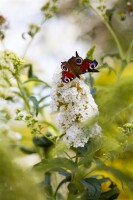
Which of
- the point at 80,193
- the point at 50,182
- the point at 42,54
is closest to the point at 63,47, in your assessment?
the point at 42,54

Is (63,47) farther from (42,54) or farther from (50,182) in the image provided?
(50,182)

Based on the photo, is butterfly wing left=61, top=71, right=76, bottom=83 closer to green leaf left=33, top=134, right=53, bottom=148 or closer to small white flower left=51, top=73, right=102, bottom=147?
small white flower left=51, top=73, right=102, bottom=147

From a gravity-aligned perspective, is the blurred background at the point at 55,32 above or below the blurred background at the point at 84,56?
above

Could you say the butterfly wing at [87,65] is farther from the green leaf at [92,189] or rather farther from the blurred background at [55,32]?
the blurred background at [55,32]

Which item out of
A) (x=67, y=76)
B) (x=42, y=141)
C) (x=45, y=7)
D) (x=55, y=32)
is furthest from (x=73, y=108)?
(x=55, y=32)

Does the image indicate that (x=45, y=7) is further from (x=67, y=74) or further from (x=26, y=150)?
(x=67, y=74)

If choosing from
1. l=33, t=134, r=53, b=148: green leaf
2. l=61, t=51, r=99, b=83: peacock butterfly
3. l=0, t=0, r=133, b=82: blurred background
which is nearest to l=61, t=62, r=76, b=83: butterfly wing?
l=61, t=51, r=99, b=83: peacock butterfly

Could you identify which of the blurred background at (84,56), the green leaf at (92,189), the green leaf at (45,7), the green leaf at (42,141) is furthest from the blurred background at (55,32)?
the green leaf at (92,189)
